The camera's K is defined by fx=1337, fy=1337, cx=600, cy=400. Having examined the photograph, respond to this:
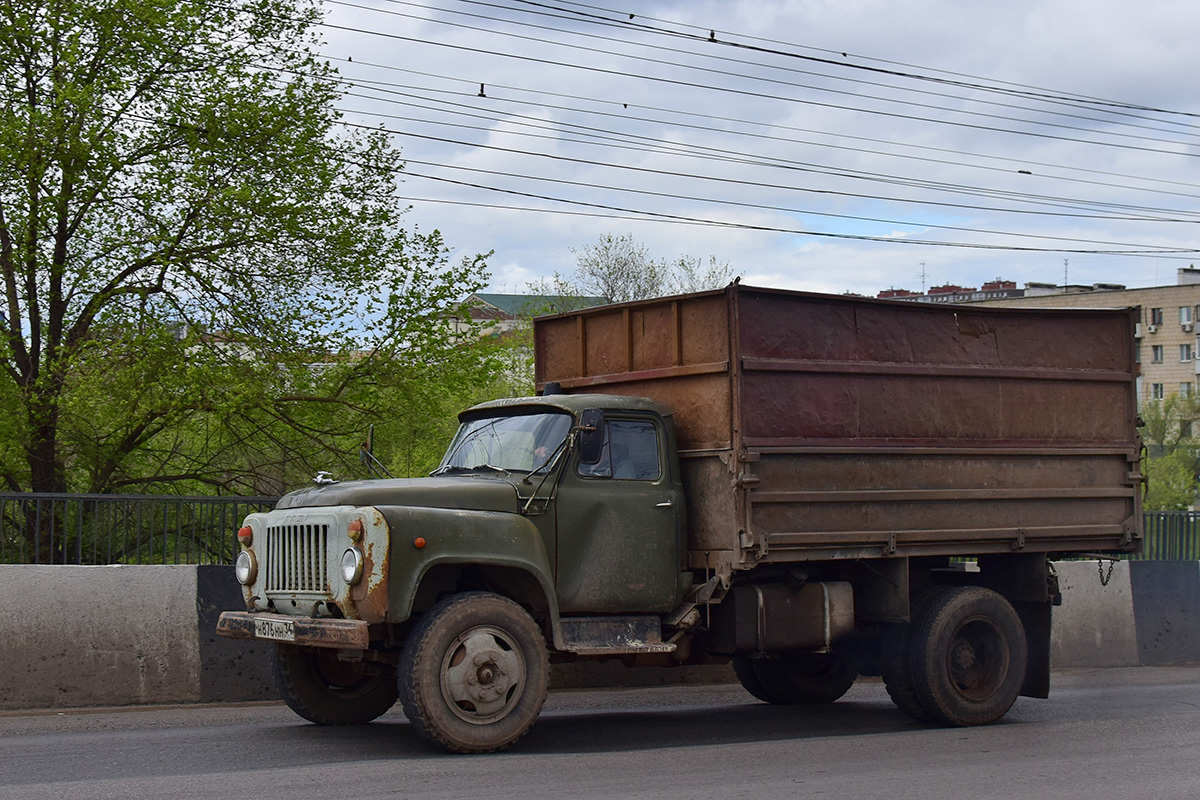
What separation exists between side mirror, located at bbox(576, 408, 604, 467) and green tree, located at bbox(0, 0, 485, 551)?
7183mm

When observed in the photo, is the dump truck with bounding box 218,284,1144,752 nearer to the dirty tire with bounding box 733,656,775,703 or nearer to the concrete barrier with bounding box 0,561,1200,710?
the dirty tire with bounding box 733,656,775,703

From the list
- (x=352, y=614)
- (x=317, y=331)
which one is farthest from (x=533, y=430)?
(x=317, y=331)

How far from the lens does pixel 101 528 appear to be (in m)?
10.6

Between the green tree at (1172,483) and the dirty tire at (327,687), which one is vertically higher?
the green tree at (1172,483)

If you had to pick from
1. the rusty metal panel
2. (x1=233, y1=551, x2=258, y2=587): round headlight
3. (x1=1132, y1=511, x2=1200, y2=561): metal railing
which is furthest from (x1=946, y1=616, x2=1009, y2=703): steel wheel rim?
(x1=1132, y1=511, x2=1200, y2=561): metal railing

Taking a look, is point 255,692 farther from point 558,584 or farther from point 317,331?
point 317,331

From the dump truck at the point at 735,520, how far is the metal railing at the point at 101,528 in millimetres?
2090

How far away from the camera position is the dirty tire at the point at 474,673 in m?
→ 7.70

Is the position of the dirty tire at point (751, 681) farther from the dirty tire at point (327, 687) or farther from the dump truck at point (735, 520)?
the dirty tire at point (327, 687)

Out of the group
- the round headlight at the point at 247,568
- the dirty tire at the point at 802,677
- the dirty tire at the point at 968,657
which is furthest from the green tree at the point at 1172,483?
the round headlight at the point at 247,568

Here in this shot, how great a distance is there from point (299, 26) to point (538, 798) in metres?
12.7

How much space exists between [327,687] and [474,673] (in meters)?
1.78

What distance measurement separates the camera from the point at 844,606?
383 inches

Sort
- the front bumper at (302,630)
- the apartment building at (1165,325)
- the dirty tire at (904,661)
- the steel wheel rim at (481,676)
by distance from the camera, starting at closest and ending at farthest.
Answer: the front bumper at (302,630) < the steel wheel rim at (481,676) < the dirty tire at (904,661) < the apartment building at (1165,325)
